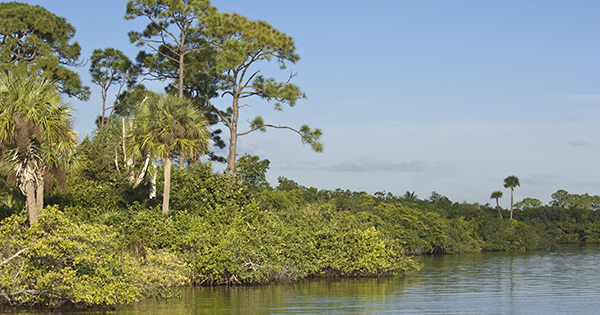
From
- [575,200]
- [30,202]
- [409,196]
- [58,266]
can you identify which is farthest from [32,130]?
[575,200]

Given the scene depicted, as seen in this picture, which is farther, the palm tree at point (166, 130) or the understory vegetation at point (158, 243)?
the palm tree at point (166, 130)

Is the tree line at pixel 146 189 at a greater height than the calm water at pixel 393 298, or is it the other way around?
the tree line at pixel 146 189

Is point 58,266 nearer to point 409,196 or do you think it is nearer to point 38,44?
point 38,44

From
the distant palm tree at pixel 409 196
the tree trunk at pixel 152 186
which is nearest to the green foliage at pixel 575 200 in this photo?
the distant palm tree at pixel 409 196

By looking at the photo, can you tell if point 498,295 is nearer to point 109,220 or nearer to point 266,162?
point 109,220

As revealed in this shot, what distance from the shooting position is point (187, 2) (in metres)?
33.3

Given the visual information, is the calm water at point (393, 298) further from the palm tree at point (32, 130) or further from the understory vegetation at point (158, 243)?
the palm tree at point (32, 130)

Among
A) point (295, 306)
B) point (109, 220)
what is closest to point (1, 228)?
point (109, 220)

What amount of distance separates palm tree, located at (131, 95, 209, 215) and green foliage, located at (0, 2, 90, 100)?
15764 mm

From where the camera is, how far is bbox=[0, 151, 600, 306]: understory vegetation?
1520 centimetres

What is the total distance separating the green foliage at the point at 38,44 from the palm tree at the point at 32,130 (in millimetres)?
18568

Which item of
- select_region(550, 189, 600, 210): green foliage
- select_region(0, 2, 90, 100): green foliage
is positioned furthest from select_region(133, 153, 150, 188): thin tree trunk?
select_region(550, 189, 600, 210): green foliage

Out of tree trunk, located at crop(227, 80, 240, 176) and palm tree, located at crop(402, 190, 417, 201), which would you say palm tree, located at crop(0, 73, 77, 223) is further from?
palm tree, located at crop(402, 190, 417, 201)

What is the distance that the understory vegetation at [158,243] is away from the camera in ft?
49.9
